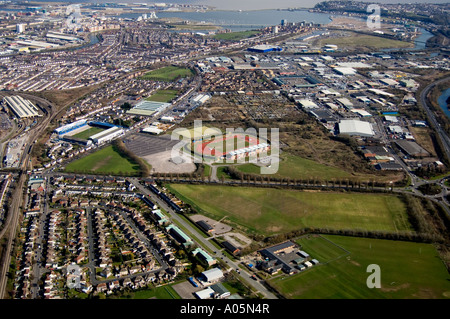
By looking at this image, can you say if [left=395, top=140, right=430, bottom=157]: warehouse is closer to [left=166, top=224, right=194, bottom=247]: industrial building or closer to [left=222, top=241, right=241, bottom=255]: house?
[left=222, top=241, right=241, bottom=255]: house

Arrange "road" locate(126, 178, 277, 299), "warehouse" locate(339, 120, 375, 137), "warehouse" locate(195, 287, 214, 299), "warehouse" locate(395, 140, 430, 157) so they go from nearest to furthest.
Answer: "warehouse" locate(195, 287, 214, 299), "road" locate(126, 178, 277, 299), "warehouse" locate(395, 140, 430, 157), "warehouse" locate(339, 120, 375, 137)

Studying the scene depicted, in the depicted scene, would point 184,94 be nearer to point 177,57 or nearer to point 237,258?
point 177,57

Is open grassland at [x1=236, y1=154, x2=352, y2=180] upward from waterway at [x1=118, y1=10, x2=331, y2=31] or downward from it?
downward

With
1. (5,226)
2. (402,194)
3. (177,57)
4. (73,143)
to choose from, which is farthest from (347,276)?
(177,57)

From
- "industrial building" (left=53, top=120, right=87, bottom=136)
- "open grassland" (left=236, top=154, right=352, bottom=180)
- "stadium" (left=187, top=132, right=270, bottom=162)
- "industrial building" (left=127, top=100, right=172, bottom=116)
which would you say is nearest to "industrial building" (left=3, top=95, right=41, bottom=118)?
"industrial building" (left=53, top=120, right=87, bottom=136)

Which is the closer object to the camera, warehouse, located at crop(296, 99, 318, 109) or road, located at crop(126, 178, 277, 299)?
road, located at crop(126, 178, 277, 299)

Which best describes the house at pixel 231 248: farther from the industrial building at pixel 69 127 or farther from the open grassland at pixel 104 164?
the industrial building at pixel 69 127

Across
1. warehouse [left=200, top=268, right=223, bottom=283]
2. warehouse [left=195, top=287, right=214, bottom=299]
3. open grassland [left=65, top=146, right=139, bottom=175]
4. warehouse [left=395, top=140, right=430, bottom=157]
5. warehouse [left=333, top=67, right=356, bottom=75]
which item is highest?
warehouse [left=333, top=67, right=356, bottom=75]
